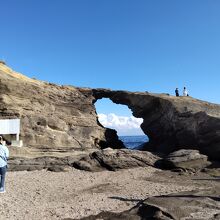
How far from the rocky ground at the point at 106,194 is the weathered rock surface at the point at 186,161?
3.72 ft

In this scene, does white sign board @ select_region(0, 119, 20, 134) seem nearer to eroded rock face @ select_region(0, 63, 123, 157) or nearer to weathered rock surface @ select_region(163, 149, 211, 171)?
eroded rock face @ select_region(0, 63, 123, 157)

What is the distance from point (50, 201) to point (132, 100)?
2658 centimetres

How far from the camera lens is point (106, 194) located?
17484mm

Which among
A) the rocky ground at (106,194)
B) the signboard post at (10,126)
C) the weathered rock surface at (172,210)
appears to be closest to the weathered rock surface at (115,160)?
the rocky ground at (106,194)

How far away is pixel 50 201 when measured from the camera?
1573 cm

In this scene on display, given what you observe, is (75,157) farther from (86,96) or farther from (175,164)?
(86,96)

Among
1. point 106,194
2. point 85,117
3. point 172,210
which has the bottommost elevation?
point 106,194

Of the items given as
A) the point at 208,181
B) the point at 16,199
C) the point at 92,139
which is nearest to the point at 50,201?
the point at 16,199

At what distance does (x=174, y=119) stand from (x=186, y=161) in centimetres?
981

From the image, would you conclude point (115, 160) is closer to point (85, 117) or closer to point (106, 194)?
point (106, 194)

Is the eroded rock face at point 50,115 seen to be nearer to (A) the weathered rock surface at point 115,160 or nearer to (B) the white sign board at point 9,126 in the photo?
(B) the white sign board at point 9,126

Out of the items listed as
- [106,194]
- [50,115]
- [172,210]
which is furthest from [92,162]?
[172,210]

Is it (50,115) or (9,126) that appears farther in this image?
(50,115)

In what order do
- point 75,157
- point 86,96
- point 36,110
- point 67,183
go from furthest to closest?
1. point 86,96
2. point 36,110
3. point 75,157
4. point 67,183
